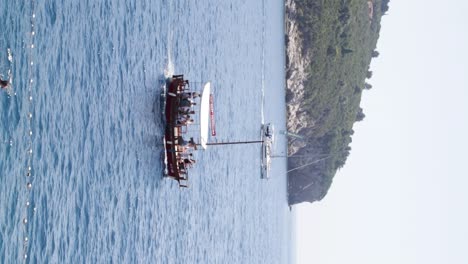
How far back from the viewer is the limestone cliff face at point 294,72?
68625mm

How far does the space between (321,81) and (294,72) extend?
4.18 meters

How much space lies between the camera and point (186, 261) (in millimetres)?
30625

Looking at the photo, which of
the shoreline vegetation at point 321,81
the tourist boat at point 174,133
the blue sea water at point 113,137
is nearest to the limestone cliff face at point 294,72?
the shoreline vegetation at point 321,81

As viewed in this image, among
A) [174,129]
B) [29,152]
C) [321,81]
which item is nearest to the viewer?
[29,152]

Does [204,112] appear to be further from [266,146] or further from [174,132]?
[266,146]

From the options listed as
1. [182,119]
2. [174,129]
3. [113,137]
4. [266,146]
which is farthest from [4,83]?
[266,146]

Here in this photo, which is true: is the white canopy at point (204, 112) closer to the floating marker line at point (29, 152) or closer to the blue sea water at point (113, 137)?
the blue sea water at point (113, 137)

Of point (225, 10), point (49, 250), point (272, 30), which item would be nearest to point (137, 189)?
point (49, 250)

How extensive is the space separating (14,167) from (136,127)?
10226mm

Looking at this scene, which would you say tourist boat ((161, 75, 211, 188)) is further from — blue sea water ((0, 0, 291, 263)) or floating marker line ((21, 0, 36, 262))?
floating marker line ((21, 0, 36, 262))

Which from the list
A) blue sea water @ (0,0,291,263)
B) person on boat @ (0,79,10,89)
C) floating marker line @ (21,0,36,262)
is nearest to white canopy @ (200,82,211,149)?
blue sea water @ (0,0,291,263)

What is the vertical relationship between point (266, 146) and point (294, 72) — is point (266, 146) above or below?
below

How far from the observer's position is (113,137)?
2369 cm

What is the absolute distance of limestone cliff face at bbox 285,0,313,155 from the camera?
68.6 meters
